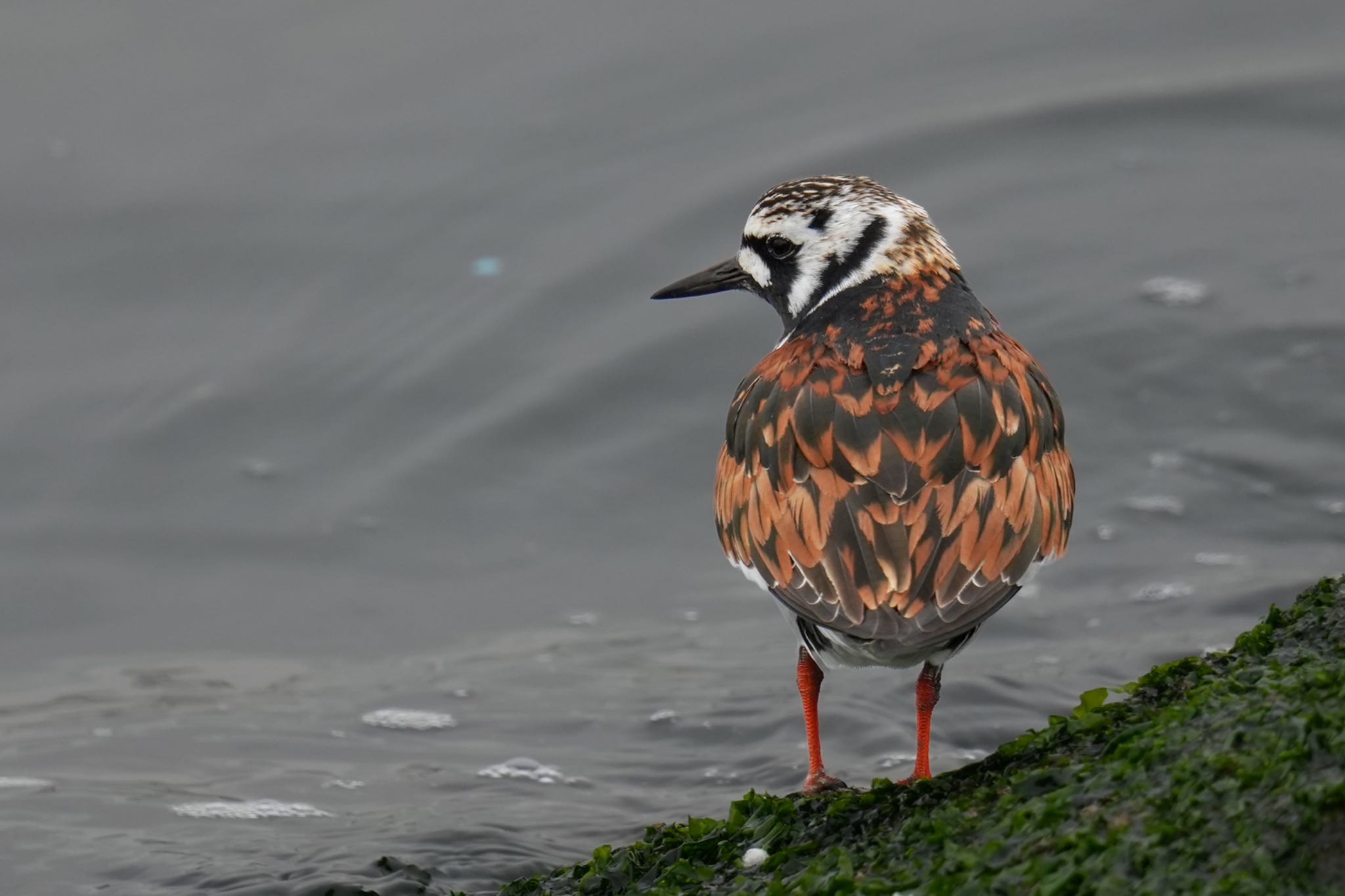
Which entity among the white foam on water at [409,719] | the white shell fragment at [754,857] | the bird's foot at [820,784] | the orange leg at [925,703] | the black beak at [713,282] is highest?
the black beak at [713,282]

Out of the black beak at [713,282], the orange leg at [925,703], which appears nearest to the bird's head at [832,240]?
the black beak at [713,282]

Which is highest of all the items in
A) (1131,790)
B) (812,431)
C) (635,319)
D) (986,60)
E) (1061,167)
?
(986,60)

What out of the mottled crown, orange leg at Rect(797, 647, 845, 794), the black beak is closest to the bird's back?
the mottled crown

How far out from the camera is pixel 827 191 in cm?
586

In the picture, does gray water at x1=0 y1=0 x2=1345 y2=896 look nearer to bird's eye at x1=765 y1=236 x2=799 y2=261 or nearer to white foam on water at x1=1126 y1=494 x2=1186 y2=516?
white foam on water at x1=1126 y1=494 x2=1186 y2=516

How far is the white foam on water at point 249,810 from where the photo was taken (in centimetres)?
683

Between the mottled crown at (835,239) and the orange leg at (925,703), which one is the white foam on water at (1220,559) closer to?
the mottled crown at (835,239)

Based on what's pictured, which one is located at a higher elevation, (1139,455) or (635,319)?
(635,319)

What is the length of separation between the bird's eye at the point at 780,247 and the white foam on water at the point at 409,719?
10.7 ft

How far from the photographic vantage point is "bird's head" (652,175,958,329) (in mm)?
5727

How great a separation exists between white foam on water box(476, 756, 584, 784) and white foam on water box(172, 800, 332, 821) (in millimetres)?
849

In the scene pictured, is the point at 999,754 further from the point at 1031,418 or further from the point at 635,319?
the point at 635,319

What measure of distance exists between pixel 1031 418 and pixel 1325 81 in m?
8.55

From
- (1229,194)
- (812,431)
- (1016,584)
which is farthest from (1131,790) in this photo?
(1229,194)
